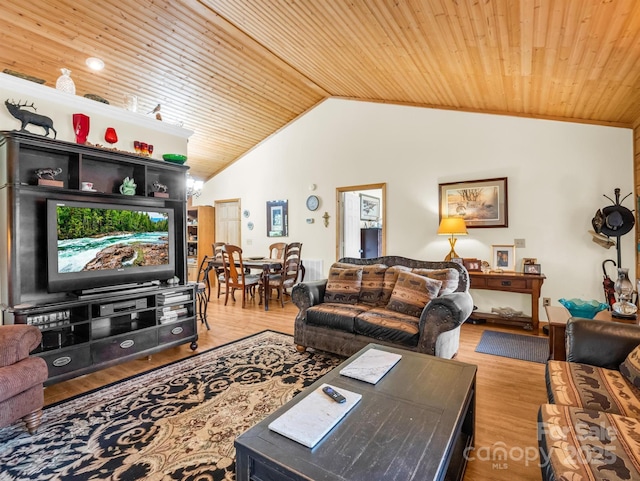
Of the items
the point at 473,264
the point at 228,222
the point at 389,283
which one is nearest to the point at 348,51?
the point at 389,283

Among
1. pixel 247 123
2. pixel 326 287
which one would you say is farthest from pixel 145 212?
pixel 247 123

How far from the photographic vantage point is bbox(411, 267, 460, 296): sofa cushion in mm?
3011

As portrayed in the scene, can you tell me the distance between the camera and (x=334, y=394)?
5.00 feet

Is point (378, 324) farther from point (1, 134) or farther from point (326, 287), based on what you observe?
point (1, 134)

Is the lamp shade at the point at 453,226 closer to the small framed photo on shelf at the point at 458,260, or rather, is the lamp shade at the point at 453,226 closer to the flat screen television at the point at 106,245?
the small framed photo on shelf at the point at 458,260

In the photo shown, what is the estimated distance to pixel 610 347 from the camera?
1844 millimetres

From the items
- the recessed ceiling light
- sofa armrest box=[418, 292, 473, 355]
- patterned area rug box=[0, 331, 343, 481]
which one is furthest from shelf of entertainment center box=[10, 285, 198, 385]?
the recessed ceiling light

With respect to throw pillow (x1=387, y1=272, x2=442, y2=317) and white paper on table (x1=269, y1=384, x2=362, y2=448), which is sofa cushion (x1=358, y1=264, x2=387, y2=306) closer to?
throw pillow (x1=387, y1=272, x2=442, y2=317)

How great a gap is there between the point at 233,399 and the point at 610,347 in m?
2.42

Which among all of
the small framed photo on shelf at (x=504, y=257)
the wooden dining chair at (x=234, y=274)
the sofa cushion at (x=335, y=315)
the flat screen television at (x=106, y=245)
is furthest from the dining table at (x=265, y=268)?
the small framed photo on shelf at (x=504, y=257)

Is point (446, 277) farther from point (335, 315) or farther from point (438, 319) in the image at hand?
point (335, 315)

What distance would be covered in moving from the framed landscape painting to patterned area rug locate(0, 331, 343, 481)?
2.99 m

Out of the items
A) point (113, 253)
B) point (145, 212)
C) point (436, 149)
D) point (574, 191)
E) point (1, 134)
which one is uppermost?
point (436, 149)

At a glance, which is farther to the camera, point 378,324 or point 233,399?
point 378,324
